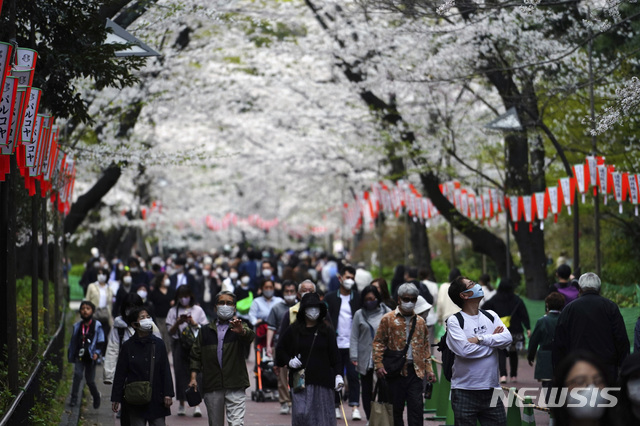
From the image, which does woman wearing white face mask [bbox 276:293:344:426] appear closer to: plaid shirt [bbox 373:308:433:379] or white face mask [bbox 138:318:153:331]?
plaid shirt [bbox 373:308:433:379]

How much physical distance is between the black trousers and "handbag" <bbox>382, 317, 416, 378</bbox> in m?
0.09

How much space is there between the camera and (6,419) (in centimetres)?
745

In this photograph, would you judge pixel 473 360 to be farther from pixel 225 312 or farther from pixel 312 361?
pixel 225 312

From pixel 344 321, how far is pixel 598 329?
14.2 ft

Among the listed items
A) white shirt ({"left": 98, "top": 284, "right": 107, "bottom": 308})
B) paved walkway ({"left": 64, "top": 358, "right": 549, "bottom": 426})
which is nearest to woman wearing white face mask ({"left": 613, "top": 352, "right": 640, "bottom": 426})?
paved walkway ({"left": 64, "top": 358, "right": 549, "bottom": 426})

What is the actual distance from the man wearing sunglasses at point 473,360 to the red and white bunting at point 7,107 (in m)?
4.04

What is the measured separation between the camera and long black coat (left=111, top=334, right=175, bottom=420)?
30.4 feet

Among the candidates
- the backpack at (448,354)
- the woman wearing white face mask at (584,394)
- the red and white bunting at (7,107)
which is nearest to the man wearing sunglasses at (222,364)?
the backpack at (448,354)

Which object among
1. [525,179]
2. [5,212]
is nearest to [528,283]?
[525,179]

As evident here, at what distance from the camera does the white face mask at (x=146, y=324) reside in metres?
9.41

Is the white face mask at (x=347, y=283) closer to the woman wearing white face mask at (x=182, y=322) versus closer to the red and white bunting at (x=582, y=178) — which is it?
the woman wearing white face mask at (x=182, y=322)

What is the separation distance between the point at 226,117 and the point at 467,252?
12.5m

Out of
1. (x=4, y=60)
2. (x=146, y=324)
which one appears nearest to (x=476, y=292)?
(x=146, y=324)

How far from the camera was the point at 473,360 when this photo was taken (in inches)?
314
